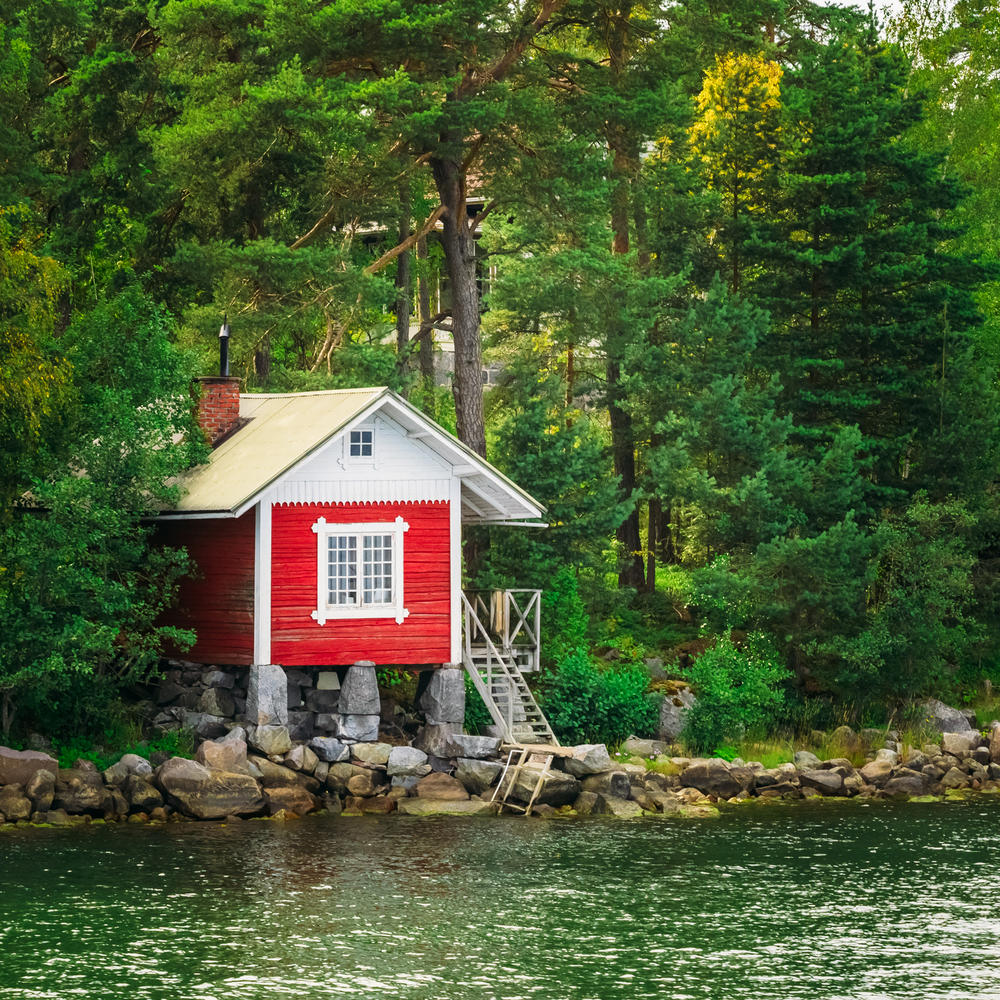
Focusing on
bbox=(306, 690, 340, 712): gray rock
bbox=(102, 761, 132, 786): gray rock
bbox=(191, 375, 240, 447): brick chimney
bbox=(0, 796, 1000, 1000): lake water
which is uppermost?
bbox=(191, 375, 240, 447): brick chimney

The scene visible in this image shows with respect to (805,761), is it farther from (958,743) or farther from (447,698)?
(447,698)

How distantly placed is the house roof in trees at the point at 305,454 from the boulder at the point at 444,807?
19.1 feet

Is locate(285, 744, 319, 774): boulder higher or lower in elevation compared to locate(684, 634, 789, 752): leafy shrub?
lower

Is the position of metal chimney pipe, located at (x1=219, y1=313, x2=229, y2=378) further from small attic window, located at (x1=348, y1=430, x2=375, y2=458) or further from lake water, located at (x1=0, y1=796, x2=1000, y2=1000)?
lake water, located at (x1=0, y1=796, x2=1000, y2=1000)

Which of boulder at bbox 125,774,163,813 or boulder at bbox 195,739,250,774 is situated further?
boulder at bbox 195,739,250,774

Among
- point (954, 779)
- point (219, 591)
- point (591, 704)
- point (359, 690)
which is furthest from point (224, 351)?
point (954, 779)

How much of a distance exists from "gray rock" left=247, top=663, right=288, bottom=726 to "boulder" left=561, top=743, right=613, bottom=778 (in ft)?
17.0

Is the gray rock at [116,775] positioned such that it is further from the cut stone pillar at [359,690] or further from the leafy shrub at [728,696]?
the leafy shrub at [728,696]

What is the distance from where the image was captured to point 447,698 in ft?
98.1

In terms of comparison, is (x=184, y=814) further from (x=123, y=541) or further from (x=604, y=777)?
(x=604, y=777)

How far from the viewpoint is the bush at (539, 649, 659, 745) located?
3150 centimetres

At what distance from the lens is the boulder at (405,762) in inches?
1134

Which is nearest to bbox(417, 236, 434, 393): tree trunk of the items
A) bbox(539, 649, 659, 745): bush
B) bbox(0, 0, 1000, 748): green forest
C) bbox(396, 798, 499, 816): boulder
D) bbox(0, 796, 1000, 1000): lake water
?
bbox(0, 0, 1000, 748): green forest

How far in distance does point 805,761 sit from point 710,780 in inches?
112
